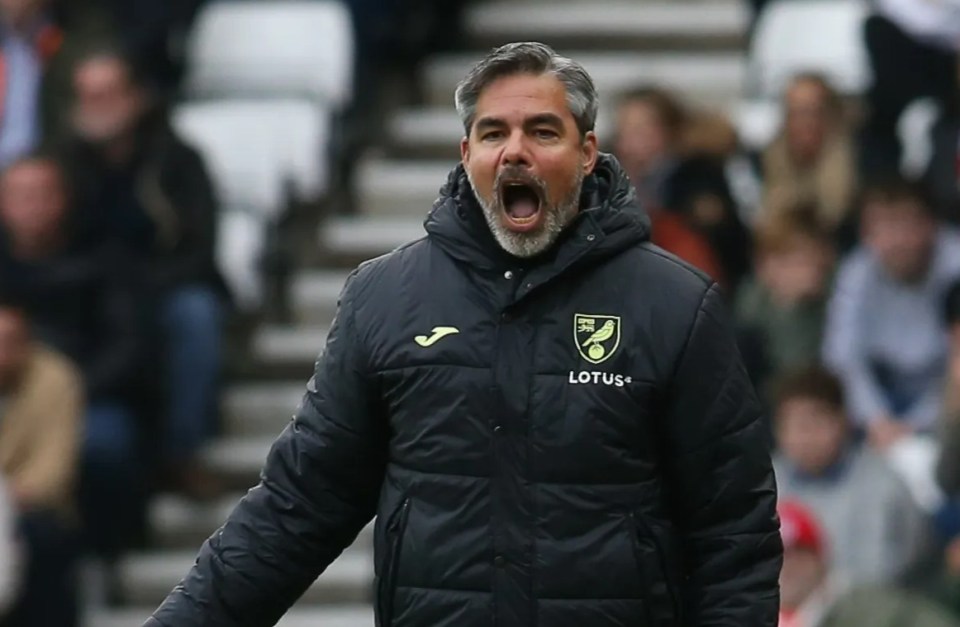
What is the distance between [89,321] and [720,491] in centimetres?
533

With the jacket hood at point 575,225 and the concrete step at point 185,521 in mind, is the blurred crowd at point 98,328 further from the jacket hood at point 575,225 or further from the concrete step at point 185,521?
the jacket hood at point 575,225

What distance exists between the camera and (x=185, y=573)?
343 inches

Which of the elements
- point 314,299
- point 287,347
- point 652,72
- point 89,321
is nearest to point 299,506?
point 89,321

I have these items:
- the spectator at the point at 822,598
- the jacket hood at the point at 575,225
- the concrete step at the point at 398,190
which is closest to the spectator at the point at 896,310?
the spectator at the point at 822,598

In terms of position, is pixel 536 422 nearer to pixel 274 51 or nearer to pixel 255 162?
pixel 255 162

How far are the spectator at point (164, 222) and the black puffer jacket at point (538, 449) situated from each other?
4.91 meters

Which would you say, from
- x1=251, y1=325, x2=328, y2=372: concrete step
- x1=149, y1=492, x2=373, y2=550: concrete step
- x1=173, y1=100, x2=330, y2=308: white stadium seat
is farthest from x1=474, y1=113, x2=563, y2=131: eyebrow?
x1=173, y1=100, x2=330, y2=308: white stadium seat

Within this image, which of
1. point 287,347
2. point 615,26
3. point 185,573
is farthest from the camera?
point 615,26

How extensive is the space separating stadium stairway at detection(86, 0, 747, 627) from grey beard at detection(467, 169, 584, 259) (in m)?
4.85

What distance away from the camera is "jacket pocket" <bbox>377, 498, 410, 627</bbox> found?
12.8 feet

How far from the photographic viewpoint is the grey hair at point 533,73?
389 cm

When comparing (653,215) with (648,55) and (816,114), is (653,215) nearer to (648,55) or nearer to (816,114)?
(816,114)

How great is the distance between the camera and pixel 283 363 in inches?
378

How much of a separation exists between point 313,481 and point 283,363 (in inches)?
222
